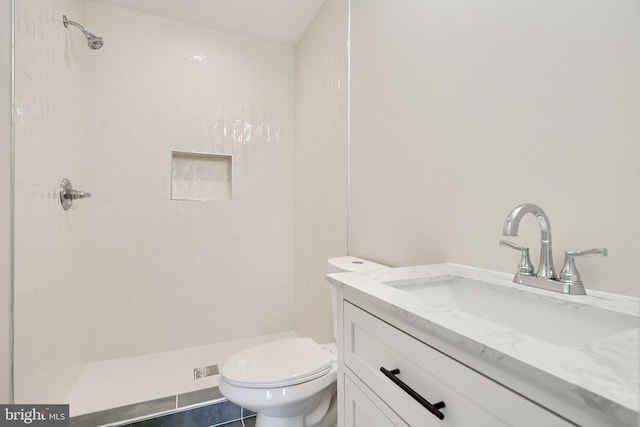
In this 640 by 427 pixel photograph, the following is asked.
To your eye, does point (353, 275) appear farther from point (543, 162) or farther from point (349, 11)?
point (349, 11)

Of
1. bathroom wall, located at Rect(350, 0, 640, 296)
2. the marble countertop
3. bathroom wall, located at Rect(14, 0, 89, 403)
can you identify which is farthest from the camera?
bathroom wall, located at Rect(14, 0, 89, 403)

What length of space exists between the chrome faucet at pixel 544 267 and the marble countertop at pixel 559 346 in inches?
0.7

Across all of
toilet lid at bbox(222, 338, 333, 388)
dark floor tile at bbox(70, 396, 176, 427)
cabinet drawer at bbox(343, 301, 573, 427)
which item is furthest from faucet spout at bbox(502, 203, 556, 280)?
dark floor tile at bbox(70, 396, 176, 427)

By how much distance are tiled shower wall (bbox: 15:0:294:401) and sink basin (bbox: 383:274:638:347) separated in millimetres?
1676

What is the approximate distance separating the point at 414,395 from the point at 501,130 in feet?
2.44

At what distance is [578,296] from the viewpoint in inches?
23.6

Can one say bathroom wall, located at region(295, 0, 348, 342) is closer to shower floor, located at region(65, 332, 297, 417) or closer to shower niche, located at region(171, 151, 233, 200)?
shower niche, located at region(171, 151, 233, 200)

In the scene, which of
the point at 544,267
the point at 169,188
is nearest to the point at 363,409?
the point at 544,267

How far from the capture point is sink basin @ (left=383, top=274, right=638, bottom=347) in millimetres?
546

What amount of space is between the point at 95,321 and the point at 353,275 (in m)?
2.03

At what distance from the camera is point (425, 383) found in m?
0.53

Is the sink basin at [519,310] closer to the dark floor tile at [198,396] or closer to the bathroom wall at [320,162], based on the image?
the bathroom wall at [320,162]

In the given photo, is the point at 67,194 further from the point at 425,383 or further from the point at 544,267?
the point at 544,267

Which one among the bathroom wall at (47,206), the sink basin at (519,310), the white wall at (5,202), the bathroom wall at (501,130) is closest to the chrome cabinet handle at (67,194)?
the bathroom wall at (47,206)
